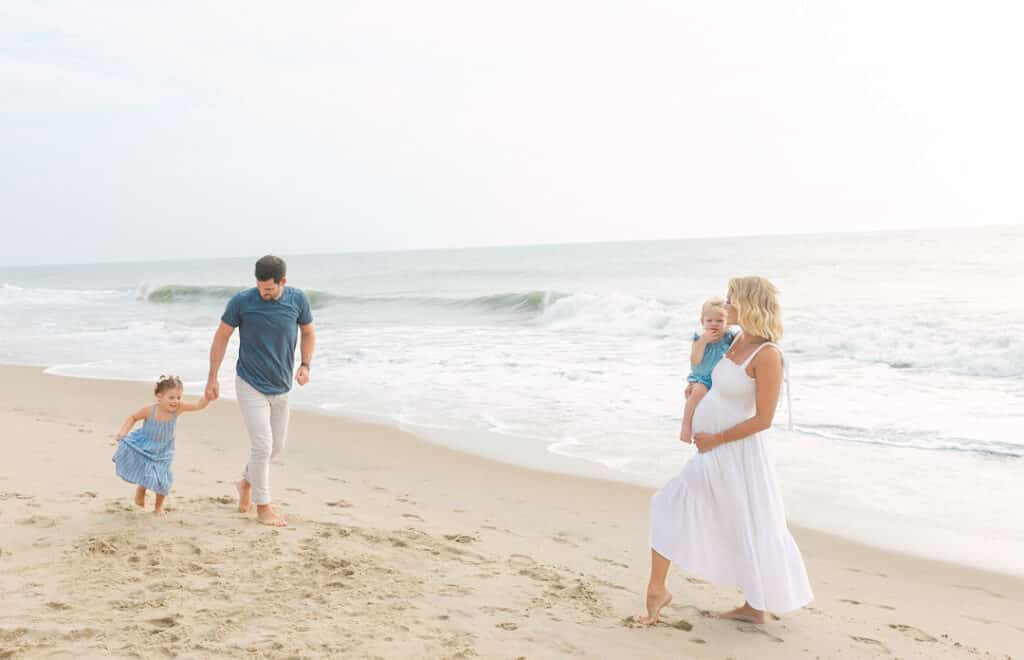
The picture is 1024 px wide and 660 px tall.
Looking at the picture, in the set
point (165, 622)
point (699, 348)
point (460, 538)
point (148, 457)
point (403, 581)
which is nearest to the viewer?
point (165, 622)

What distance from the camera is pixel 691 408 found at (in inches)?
153

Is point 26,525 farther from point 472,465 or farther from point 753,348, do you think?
point 753,348

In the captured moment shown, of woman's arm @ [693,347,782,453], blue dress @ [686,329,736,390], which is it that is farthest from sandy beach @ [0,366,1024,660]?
blue dress @ [686,329,736,390]

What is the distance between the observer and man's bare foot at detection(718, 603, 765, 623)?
400cm

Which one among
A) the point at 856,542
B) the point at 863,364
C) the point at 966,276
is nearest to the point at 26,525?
the point at 856,542

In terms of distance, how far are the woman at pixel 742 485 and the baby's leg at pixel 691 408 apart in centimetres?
7

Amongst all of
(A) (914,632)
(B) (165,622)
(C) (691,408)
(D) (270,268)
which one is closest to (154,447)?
(D) (270,268)

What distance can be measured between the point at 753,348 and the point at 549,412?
6504mm

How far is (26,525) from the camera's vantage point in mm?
4805

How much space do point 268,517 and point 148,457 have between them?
2.75 feet

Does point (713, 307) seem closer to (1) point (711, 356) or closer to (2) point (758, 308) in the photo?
(1) point (711, 356)

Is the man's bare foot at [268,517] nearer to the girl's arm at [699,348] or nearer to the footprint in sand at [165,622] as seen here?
the footprint in sand at [165,622]

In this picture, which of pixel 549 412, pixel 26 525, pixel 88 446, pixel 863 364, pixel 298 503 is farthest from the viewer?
pixel 863 364

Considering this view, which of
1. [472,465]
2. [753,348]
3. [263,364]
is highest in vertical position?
[753,348]
